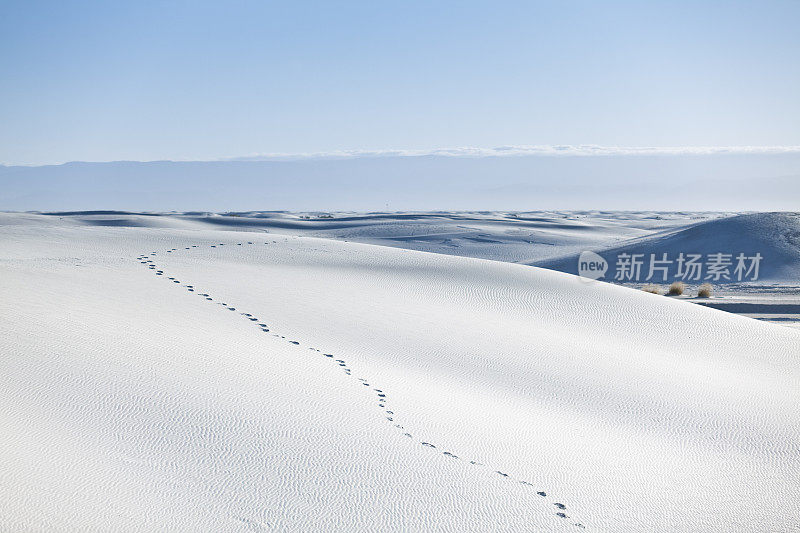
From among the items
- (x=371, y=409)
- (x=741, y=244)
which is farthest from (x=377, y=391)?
(x=741, y=244)

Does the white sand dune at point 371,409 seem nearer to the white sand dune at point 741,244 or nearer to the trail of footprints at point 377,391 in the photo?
the trail of footprints at point 377,391

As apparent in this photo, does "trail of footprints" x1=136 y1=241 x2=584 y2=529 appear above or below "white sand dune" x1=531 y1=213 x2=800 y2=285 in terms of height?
below

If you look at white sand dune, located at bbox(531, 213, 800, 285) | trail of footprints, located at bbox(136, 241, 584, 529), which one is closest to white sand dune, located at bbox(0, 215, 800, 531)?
trail of footprints, located at bbox(136, 241, 584, 529)

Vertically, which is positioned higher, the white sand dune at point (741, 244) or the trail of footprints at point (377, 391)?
the white sand dune at point (741, 244)

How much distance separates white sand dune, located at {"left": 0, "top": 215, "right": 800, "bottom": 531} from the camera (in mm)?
4383

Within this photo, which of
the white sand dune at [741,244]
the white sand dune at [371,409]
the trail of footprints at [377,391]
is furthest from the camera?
the white sand dune at [741,244]

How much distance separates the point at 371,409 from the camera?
248 inches

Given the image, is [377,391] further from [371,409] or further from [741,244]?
[741,244]

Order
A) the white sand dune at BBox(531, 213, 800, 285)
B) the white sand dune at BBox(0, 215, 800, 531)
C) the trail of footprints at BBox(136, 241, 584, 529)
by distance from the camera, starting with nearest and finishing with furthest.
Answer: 1. the white sand dune at BBox(0, 215, 800, 531)
2. the trail of footprints at BBox(136, 241, 584, 529)
3. the white sand dune at BBox(531, 213, 800, 285)

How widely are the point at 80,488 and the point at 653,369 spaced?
265 inches

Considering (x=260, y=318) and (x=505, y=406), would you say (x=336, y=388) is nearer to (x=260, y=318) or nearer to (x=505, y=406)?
(x=505, y=406)

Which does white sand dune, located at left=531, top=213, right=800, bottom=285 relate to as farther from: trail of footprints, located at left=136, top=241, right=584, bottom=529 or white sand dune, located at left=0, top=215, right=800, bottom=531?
trail of footprints, located at left=136, top=241, right=584, bottom=529

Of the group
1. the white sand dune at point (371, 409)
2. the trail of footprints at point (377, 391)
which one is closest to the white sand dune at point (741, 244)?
the white sand dune at point (371, 409)

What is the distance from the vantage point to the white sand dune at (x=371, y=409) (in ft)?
14.4
